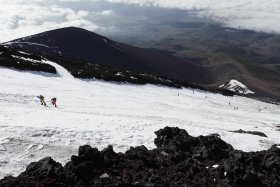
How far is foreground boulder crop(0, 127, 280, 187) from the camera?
17031 millimetres

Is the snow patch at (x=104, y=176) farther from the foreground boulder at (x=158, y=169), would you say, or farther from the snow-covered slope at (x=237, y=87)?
the snow-covered slope at (x=237, y=87)

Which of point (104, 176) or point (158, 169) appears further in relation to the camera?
point (158, 169)

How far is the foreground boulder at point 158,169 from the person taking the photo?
55.9 feet

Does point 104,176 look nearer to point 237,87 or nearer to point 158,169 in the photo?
point 158,169

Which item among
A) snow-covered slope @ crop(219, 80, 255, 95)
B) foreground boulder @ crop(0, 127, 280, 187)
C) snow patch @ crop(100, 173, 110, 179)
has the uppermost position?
snow-covered slope @ crop(219, 80, 255, 95)

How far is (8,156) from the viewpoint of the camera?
20172 millimetres

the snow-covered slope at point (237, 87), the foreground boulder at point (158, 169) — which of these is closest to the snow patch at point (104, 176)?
the foreground boulder at point (158, 169)

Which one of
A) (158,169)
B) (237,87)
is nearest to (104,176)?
(158,169)

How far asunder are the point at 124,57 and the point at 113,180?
182393 mm

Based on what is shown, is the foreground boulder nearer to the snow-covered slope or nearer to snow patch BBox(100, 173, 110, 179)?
snow patch BBox(100, 173, 110, 179)

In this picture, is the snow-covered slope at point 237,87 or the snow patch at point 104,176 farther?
the snow-covered slope at point 237,87

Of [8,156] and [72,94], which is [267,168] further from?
[72,94]

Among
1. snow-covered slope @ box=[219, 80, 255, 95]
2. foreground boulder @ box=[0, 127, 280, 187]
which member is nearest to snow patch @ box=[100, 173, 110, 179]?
foreground boulder @ box=[0, 127, 280, 187]

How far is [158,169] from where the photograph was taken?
1947 centimetres
